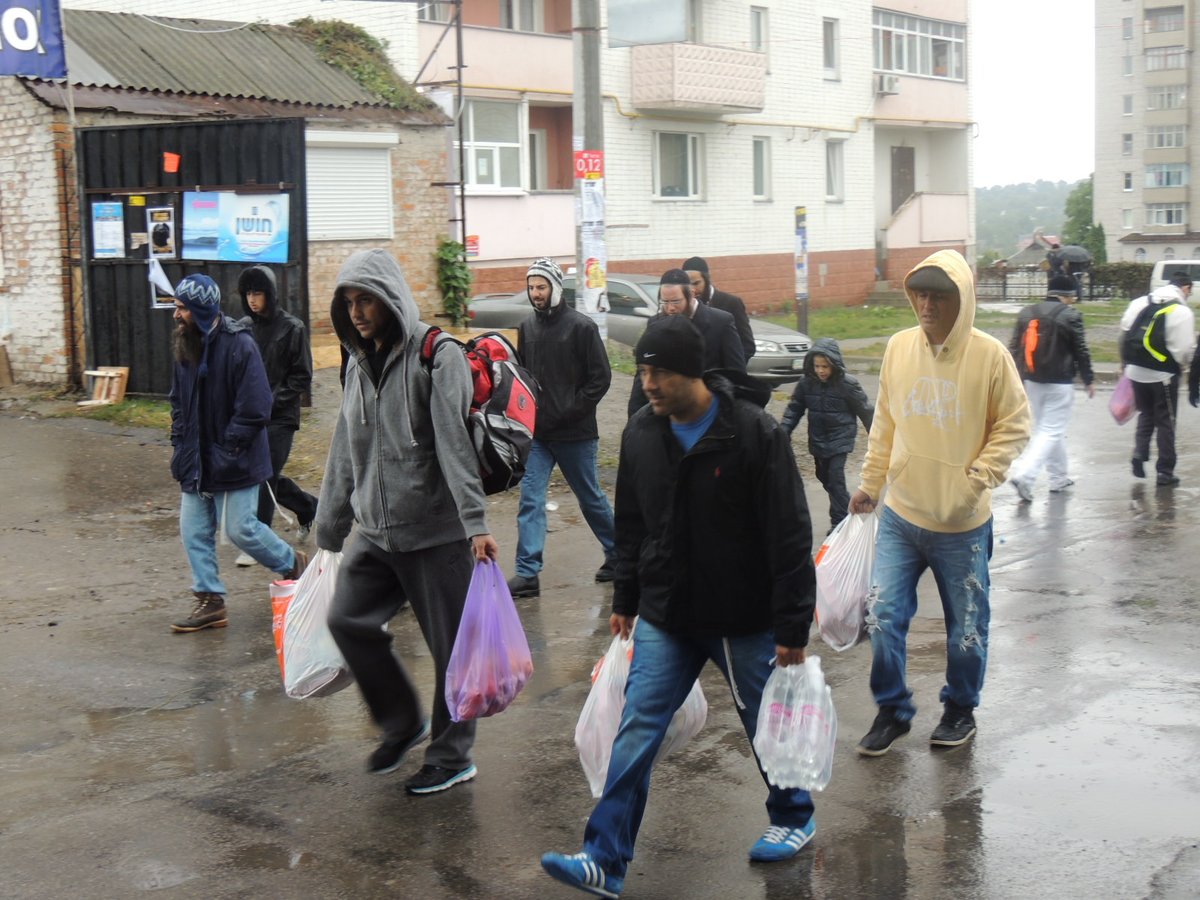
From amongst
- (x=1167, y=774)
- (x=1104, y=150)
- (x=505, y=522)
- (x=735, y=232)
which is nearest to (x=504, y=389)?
(x=1167, y=774)

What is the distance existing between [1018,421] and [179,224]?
10.8 meters

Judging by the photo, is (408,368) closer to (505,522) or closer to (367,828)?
(367,828)

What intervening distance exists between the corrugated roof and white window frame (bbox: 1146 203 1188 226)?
3166 inches

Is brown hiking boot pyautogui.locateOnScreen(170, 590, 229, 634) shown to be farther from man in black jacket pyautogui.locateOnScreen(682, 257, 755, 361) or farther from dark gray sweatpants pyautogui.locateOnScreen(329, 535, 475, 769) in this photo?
man in black jacket pyautogui.locateOnScreen(682, 257, 755, 361)

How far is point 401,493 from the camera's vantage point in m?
5.12

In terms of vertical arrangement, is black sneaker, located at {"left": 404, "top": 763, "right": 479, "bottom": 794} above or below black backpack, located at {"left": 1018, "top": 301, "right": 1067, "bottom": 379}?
below

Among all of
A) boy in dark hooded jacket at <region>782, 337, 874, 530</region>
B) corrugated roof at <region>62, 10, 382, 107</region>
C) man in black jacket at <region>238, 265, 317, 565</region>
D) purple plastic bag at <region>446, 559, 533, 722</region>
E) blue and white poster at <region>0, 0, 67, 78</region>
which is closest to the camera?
purple plastic bag at <region>446, 559, 533, 722</region>

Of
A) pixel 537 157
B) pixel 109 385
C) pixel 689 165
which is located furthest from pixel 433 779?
pixel 689 165

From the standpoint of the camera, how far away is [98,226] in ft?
49.0

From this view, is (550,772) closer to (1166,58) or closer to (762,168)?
(762,168)

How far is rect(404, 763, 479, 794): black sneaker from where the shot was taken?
5.15m

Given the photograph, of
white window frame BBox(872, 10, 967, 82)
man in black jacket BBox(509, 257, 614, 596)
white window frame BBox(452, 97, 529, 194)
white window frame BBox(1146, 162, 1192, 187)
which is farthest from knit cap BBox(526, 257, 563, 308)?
white window frame BBox(1146, 162, 1192, 187)

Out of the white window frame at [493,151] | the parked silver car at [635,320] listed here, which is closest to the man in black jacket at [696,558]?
the parked silver car at [635,320]

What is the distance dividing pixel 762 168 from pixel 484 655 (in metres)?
29.3
